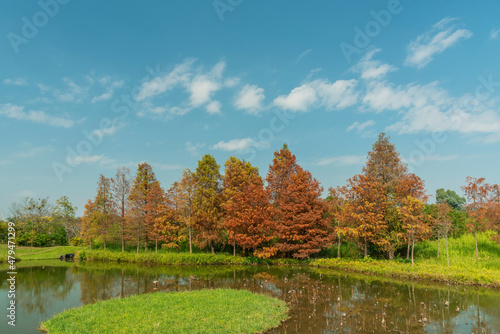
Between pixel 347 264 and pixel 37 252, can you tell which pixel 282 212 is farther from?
pixel 37 252

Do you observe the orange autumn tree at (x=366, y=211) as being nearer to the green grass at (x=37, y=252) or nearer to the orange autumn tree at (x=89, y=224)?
the orange autumn tree at (x=89, y=224)

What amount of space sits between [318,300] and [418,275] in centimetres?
1229

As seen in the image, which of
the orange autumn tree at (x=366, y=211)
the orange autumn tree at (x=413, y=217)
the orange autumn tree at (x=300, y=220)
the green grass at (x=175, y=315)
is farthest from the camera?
the orange autumn tree at (x=300, y=220)

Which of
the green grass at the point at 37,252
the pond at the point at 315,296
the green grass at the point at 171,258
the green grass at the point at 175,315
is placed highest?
the green grass at the point at 175,315

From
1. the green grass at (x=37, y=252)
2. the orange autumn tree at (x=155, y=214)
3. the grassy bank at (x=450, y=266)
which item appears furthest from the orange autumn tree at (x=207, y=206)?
the green grass at (x=37, y=252)

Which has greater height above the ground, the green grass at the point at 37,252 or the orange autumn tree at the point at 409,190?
the orange autumn tree at the point at 409,190

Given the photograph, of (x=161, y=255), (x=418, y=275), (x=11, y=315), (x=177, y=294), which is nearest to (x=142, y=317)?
(x=177, y=294)

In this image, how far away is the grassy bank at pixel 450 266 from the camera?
21.1 metres

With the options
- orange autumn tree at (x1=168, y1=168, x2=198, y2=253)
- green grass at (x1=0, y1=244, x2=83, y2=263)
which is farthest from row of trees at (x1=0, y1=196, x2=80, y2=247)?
orange autumn tree at (x1=168, y1=168, x2=198, y2=253)

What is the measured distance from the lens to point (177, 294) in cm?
1677

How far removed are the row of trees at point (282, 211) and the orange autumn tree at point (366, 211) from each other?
0.10m

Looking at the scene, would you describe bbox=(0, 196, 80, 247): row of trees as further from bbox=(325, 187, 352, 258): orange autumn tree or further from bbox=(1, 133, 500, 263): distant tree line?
bbox=(325, 187, 352, 258): orange autumn tree

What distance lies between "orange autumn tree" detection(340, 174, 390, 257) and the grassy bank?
2654mm

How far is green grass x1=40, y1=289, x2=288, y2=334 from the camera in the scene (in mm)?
11172
